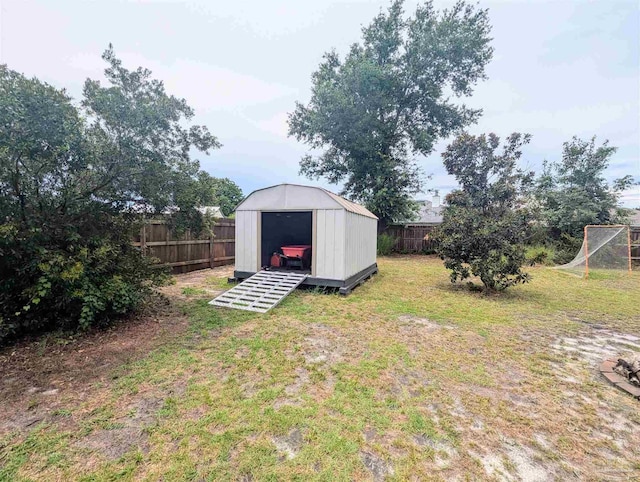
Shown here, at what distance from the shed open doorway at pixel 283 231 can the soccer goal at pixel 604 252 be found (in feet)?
26.9

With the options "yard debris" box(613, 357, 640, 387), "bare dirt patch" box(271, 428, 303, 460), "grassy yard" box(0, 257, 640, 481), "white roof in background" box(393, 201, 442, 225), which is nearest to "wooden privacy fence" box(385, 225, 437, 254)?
"white roof in background" box(393, 201, 442, 225)

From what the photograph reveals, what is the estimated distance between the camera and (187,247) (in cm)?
804

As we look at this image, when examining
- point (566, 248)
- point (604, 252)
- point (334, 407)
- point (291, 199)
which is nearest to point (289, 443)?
point (334, 407)

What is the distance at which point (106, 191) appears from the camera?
12.7 ft

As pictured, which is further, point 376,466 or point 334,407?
point 334,407

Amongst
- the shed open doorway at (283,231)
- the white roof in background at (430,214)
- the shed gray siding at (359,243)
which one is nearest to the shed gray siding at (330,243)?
the shed gray siding at (359,243)

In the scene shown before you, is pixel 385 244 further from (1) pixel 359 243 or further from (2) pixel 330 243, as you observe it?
(2) pixel 330 243

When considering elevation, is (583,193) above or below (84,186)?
above

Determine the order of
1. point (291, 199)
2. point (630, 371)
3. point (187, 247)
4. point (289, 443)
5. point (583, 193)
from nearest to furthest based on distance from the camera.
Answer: point (289, 443)
point (630, 371)
point (291, 199)
point (187, 247)
point (583, 193)

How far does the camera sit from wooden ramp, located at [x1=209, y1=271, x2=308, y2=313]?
494 cm

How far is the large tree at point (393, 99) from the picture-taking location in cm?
1373

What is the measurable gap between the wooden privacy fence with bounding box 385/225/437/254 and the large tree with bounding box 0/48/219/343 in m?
11.9

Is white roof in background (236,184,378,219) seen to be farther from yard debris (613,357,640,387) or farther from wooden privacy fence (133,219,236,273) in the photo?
yard debris (613,357,640,387)

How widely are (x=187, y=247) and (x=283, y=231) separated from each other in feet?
8.81
